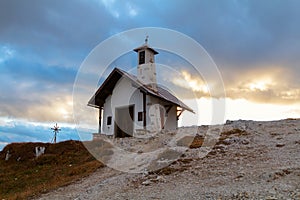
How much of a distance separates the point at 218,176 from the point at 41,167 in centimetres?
1396

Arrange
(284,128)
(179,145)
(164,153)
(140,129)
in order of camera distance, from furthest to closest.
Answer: (140,129)
(284,128)
(179,145)
(164,153)

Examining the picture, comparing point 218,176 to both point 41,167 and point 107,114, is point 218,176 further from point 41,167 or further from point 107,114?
point 107,114

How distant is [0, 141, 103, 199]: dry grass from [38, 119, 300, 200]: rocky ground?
5.35ft

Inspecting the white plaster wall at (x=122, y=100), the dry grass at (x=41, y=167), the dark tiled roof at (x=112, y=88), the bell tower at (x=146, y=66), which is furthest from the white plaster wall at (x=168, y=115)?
the dry grass at (x=41, y=167)

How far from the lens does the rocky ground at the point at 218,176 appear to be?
10625 millimetres

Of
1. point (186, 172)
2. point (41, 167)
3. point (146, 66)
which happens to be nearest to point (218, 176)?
point (186, 172)

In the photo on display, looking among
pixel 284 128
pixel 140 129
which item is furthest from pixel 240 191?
pixel 140 129

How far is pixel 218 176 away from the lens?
12602mm

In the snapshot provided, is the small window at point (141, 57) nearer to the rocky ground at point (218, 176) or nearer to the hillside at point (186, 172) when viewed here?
the hillside at point (186, 172)

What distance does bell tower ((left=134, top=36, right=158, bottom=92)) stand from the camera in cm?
2806

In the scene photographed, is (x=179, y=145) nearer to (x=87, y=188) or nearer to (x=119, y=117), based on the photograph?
(x=87, y=188)

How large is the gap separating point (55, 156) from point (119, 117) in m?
7.09

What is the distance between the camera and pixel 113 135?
27703 mm

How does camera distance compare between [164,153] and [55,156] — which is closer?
[164,153]
